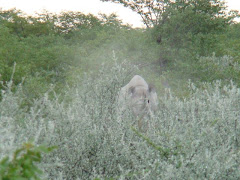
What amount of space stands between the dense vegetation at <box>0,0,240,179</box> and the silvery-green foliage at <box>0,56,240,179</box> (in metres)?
0.01

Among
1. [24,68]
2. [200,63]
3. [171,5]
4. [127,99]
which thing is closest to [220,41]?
[171,5]

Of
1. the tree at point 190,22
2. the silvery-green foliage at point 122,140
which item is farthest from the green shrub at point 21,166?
the tree at point 190,22

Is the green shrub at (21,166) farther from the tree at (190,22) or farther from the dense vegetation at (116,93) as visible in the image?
the tree at (190,22)

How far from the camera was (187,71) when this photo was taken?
54.0 ft

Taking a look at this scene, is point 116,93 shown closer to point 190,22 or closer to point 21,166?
point 21,166

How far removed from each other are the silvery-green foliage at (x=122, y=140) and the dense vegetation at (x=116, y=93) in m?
0.01

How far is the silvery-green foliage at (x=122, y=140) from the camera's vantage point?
281cm

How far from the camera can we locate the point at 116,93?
384 cm

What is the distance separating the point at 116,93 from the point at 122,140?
79 centimetres

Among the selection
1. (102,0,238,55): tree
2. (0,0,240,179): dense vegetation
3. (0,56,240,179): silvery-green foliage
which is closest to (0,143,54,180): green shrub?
(0,0,240,179): dense vegetation

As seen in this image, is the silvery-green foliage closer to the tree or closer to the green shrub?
the green shrub

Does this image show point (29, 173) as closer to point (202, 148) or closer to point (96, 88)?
point (202, 148)

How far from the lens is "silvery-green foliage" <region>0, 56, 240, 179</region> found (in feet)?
9.23

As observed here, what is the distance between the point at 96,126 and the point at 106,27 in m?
32.1
